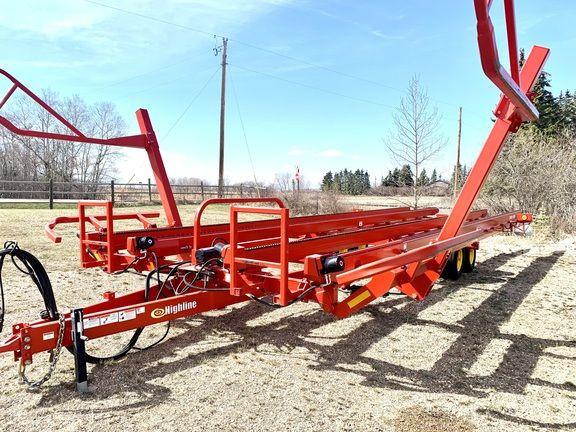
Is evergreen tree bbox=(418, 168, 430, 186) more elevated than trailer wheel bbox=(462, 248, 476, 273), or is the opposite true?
evergreen tree bbox=(418, 168, 430, 186)

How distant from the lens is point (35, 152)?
136 feet

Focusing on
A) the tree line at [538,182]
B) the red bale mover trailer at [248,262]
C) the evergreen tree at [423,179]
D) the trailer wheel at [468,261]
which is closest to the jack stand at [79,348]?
the red bale mover trailer at [248,262]

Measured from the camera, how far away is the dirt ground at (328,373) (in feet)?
10.2

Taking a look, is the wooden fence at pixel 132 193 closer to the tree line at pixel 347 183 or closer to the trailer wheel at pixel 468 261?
→ the tree line at pixel 347 183

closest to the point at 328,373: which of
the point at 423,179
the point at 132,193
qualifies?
the point at 423,179

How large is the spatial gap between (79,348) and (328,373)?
6.44ft

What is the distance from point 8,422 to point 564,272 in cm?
881

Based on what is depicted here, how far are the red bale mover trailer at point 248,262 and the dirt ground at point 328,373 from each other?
1.15 feet

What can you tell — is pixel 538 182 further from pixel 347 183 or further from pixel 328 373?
pixel 347 183

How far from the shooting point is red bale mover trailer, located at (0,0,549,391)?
3.29 meters

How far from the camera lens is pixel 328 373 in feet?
12.6

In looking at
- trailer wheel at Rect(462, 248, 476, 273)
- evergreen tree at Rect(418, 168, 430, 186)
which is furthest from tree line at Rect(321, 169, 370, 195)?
trailer wheel at Rect(462, 248, 476, 273)

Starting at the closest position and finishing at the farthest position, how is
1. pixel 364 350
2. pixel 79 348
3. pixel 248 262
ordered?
pixel 79 348
pixel 248 262
pixel 364 350

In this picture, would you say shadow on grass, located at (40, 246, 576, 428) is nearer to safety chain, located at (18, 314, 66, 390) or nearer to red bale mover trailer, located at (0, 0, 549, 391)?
safety chain, located at (18, 314, 66, 390)
